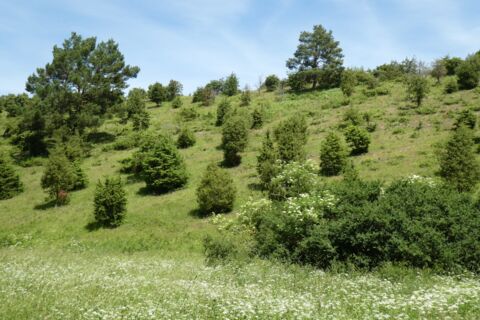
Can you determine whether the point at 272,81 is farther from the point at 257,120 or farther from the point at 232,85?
the point at 257,120

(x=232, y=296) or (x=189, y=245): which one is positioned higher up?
(x=232, y=296)

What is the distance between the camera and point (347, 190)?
14.7 meters

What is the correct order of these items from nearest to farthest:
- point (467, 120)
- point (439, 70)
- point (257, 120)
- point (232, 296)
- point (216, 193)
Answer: point (232, 296), point (216, 193), point (467, 120), point (257, 120), point (439, 70)


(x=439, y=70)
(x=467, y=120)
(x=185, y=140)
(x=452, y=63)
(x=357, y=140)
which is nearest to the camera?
(x=467, y=120)

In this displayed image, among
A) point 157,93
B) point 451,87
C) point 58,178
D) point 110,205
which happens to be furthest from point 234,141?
point 157,93

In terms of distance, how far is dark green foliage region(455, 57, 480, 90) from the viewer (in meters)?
49.4

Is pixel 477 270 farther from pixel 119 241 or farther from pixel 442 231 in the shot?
pixel 119 241

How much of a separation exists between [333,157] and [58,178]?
23.7 metres

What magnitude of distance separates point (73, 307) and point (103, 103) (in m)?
52.1

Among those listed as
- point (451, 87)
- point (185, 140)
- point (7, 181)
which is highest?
point (451, 87)

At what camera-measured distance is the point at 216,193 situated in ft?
88.7

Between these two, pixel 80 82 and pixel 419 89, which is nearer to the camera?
pixel 419 89

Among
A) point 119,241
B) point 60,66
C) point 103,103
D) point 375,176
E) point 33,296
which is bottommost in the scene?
point 119,241

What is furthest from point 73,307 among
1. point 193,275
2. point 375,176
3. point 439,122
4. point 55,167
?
point 439,122
